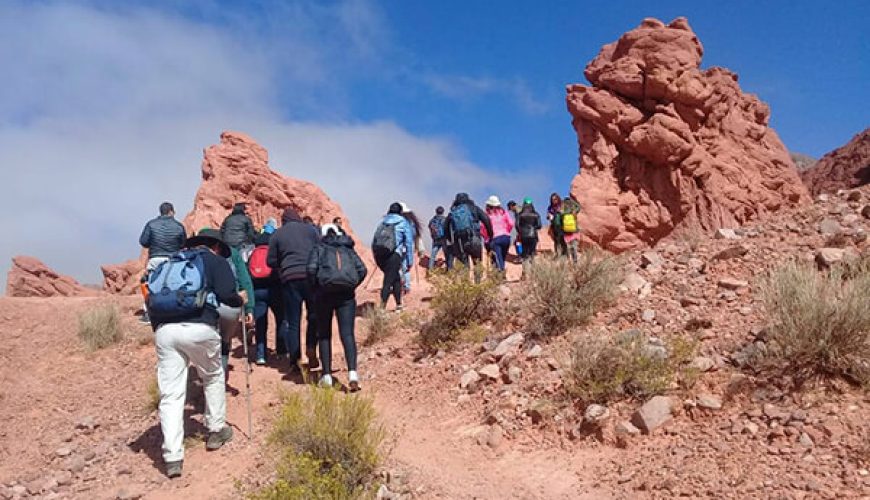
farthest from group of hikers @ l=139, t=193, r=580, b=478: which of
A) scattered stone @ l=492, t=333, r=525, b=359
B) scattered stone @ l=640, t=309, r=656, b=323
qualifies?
scattered stone @ l=640, t=309, r=656, b=323

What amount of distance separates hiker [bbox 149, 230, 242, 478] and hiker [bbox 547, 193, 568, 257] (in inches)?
268

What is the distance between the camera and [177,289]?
193 inches

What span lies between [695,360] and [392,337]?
4365mm

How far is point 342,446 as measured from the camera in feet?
13.9

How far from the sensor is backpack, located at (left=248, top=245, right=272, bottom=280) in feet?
24.8

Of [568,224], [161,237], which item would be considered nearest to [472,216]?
[568,224]

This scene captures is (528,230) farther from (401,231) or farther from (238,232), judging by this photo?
(238,232)

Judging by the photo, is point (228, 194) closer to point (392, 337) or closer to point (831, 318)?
point (392, 337)

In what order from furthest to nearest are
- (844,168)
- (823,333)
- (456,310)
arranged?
(844,168)
(456,310)
(823,333)

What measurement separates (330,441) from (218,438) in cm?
153

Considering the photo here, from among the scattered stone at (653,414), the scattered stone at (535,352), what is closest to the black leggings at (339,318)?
the scattered stone at (535,352)

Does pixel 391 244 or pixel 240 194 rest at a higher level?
pixel 240 194

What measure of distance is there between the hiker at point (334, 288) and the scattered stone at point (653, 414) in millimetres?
2932

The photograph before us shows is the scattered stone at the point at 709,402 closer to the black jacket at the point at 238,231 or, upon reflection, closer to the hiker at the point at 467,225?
the hiker at the point at 467,225
